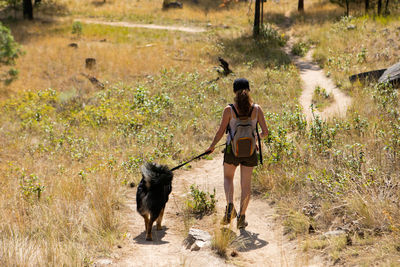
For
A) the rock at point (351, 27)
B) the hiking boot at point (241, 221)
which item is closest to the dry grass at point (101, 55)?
the rock at point (351, 27)

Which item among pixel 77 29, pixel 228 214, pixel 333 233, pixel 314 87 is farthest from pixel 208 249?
pixel 77 29

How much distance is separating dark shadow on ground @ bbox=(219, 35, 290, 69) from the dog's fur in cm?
1131

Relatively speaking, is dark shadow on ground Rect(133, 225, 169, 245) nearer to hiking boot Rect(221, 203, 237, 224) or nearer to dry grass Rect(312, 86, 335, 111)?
hiking boot Rect(221, 203, 237, 224)

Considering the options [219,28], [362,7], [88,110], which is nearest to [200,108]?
[88,110]

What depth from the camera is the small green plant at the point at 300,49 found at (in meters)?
18.7

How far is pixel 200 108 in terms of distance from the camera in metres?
11.5

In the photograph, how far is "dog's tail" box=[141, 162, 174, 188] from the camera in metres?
4.79

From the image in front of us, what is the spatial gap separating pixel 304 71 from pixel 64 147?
10454 millimetres

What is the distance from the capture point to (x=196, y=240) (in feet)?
15.4

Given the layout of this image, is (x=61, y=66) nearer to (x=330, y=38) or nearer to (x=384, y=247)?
(x=330, y=38)

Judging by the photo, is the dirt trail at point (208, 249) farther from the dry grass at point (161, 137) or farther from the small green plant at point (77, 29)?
the small green plant at point (77, 29)

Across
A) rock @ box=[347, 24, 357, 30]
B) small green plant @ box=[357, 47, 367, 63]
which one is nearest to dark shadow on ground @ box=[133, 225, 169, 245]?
small green plant @ box=[357, 47, 367, 63]

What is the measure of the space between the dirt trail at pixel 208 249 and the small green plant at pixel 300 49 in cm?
1369

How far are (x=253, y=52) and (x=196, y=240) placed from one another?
615 inches
